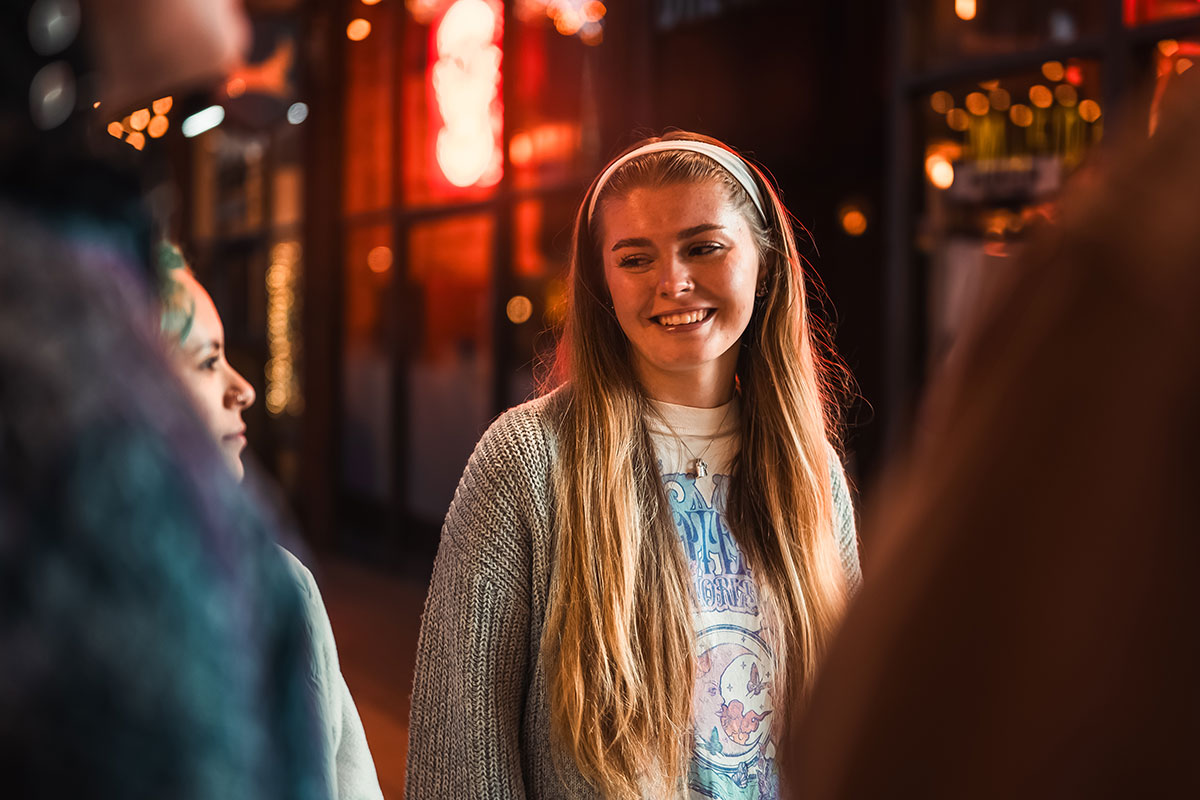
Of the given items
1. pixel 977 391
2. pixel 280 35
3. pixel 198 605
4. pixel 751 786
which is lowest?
pixel 751 786

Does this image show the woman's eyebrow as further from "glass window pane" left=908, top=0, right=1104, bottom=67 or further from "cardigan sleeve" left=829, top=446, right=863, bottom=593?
"glass window pane" left=908, top=0, right=1104, bottom=67

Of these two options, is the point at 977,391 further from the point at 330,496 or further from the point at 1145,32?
the point at 330,496

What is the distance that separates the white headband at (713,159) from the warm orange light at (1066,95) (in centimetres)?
218

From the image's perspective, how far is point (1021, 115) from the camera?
145 inches

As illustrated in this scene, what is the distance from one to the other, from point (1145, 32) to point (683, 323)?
239 centimetres

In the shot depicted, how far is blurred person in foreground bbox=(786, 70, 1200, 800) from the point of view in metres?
0.42

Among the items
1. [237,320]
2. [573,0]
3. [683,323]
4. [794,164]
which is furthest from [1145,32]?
[237,320]

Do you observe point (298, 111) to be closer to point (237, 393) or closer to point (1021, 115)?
point (1021, 115)

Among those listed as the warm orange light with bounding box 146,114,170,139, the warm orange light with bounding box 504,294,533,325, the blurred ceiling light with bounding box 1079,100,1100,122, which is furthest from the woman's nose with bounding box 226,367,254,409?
the warm orange light with bounding box 504,294,533,325

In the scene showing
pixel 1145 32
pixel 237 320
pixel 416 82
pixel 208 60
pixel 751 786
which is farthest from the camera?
pixel 237 320

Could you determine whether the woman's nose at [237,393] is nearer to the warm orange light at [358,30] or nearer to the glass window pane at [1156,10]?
the glass window pane at [1156,10]

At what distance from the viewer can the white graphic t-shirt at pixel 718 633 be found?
164 cm

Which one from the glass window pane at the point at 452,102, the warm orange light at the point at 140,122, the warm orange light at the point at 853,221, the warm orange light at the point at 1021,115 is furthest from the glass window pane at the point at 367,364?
the warm orange light at the point at 140,122

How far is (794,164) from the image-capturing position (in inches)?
184
